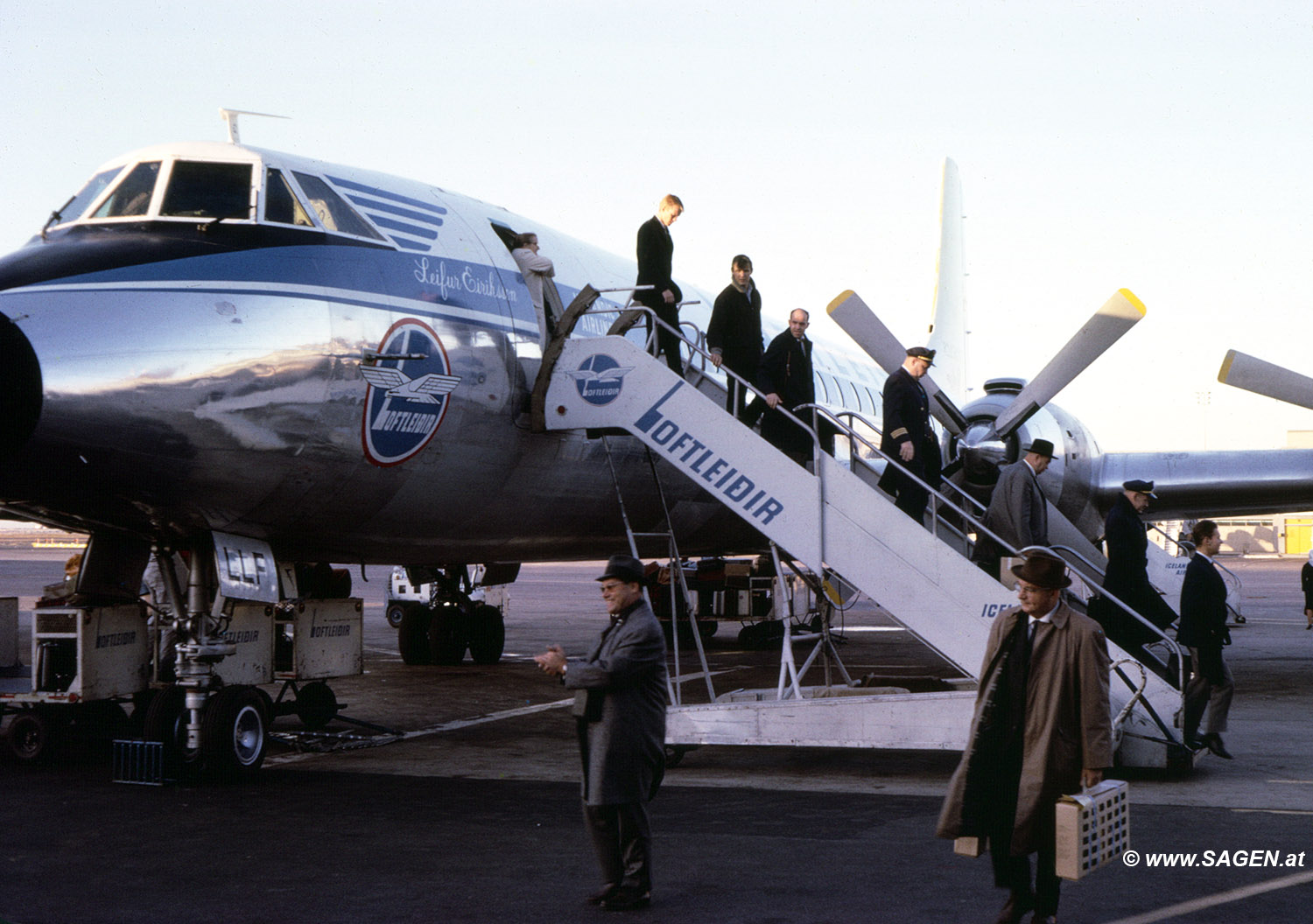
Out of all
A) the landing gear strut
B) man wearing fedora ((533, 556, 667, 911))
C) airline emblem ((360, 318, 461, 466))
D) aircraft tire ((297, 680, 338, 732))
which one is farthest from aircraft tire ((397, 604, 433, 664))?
man wearing fedora ((533, 556, 667, 911))

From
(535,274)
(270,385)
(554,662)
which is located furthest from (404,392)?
(554,662)

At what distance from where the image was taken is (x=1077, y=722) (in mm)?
5414

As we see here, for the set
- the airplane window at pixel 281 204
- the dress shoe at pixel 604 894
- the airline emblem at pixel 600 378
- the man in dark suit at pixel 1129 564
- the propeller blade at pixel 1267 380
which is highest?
the airplane window at pixel 281 204

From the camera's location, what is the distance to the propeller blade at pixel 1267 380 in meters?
15.5

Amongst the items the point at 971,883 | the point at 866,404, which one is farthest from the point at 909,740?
the point at 866,404

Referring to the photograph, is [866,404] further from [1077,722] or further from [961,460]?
[1077,722]

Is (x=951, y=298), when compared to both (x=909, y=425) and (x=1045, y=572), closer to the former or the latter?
(x=909, y=425)

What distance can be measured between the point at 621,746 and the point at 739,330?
628 cm

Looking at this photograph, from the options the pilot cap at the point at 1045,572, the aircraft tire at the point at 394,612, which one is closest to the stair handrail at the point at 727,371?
the pilot cap at the point at 1045,572

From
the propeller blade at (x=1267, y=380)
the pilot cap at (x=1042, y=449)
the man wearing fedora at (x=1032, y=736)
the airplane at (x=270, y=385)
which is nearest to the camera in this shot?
the man wearing fedora at (x=1032, y=736)

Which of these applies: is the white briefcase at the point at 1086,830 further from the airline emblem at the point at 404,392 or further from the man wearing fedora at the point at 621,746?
the airline emblem at the point at 404,392

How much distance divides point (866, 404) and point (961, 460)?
599 cm

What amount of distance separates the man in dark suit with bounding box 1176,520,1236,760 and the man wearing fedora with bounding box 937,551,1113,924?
18.0ft

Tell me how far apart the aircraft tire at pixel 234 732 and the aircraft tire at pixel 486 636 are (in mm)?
9568
